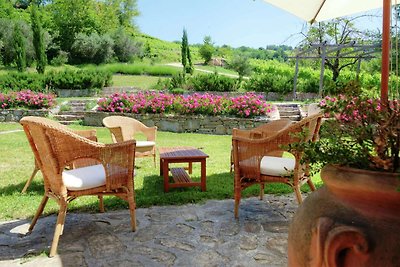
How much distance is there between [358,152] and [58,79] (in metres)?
17.2

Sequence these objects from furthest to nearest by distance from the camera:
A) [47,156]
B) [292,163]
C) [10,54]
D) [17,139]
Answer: [10,54] < [17,139] < [292,163] < [47,156]

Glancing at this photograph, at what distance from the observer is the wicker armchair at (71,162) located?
2508 mm

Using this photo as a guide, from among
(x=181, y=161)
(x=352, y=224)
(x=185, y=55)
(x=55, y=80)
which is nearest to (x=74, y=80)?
(x=55, y=80)

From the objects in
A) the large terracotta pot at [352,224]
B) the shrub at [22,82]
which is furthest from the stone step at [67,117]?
the large terracotta pot at [352,224]

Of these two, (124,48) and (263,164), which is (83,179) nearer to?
(263,164)

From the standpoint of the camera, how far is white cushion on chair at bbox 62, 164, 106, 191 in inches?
103

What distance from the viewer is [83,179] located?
2682mm

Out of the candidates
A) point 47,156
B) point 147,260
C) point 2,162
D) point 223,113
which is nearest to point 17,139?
point 2,162

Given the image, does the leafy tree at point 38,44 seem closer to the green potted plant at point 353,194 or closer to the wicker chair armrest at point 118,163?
the wicker chair armrest at point 118,163

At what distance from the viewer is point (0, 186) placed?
4.08m

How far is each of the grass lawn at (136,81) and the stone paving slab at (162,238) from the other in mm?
15553

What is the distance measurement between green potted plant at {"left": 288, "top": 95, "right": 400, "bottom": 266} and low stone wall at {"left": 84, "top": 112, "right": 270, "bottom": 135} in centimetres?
809

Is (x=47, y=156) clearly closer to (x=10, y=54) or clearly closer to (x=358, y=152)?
(x=358, y=152)

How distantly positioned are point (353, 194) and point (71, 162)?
2.10 m
